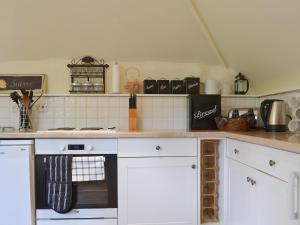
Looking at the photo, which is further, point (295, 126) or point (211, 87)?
point (211, 87)

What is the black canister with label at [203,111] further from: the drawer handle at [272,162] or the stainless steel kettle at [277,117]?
the drawer handle at [272,162]

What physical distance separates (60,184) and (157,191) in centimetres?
75

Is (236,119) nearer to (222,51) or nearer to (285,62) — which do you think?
(285,62)

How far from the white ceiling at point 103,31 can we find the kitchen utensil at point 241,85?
0.27m

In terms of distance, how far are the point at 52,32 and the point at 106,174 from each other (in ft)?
4.60

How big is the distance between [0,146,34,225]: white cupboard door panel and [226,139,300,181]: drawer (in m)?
1.56

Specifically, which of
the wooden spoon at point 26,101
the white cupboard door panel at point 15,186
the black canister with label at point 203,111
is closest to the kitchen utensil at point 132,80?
the black canister with label at point 203,111

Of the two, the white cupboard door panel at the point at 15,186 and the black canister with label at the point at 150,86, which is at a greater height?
the black canister with label at the point at 150,86

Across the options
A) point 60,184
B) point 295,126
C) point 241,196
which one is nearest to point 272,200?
point 241,196

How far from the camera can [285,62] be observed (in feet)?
Result: 6.51

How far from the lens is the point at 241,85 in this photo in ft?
8.74

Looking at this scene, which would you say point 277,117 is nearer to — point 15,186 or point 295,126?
point 295,126

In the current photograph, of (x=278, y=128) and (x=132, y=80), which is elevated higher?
(x=132, y=80)

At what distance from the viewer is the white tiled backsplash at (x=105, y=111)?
2.55 meters
